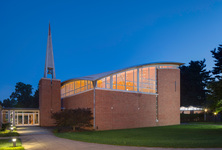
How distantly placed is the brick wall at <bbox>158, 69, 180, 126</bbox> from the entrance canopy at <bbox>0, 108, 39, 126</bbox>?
17786 mm

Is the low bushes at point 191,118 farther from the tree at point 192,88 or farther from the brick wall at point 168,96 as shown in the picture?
the tree at point 192,88

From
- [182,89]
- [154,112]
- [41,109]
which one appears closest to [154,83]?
[154,112]

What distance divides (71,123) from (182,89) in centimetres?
4171

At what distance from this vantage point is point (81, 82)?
28.0m

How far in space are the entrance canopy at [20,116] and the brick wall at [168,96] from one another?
17786mm

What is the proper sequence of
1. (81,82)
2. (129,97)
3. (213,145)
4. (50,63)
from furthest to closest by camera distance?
(50,63), (81,82), (129,97), (213,145)

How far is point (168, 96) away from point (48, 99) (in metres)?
16.6

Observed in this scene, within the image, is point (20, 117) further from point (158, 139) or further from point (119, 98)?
point (158, 139)

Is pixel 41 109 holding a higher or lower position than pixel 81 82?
lower

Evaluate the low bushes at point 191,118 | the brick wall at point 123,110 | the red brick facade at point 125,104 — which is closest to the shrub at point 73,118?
the red brick facade at point 125,104

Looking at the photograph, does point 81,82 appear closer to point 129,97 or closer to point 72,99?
point 72,99

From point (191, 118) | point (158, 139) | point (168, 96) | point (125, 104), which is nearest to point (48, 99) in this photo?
point (125, 104)

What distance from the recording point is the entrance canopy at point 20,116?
3203 centimetres

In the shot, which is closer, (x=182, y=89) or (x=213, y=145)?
(x=213, y=145)
